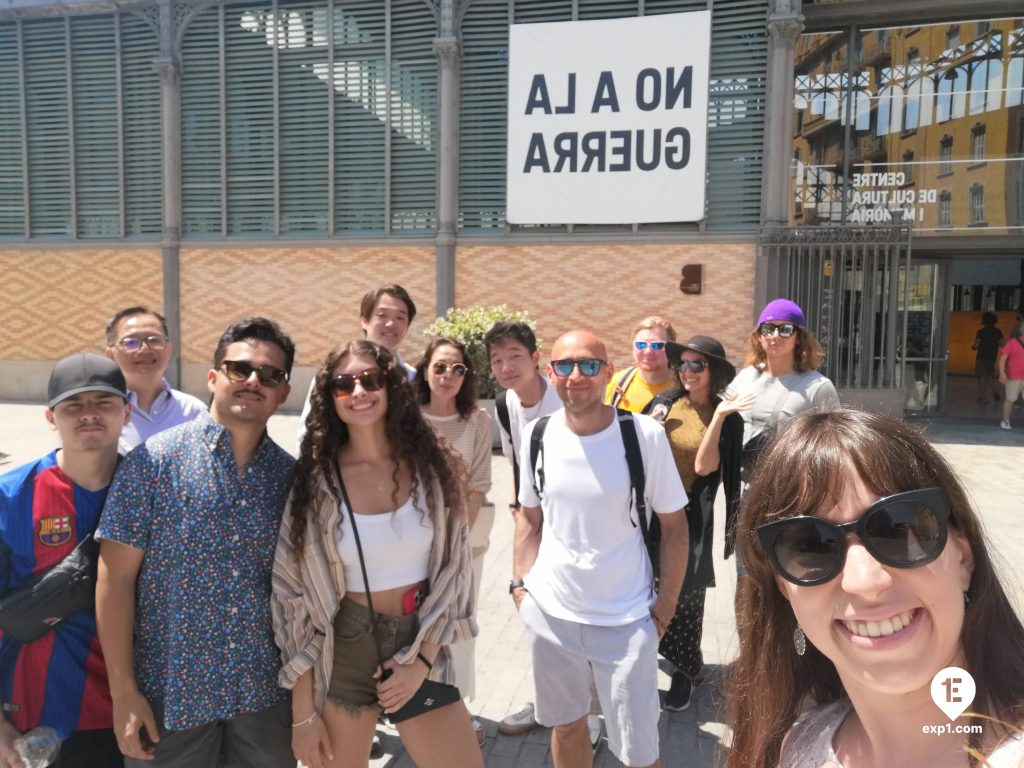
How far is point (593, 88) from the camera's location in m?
12.0

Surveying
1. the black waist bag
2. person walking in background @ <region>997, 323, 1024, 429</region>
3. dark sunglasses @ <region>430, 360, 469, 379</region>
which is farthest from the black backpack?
person walking in background @ <region>997, 323, 1024, 429</region>

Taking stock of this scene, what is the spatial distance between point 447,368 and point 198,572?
1.54m

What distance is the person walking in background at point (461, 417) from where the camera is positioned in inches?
132

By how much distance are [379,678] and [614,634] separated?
0.85 meters

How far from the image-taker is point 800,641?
1.36m

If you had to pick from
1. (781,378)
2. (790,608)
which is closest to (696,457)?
(781,378)

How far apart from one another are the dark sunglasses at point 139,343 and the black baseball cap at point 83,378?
734mm

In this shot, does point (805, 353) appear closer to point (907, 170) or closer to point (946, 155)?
point (907, 170)

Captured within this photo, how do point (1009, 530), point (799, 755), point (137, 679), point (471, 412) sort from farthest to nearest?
point (1009, 530), point (471, 412), point (137, 679), point (799, 755)

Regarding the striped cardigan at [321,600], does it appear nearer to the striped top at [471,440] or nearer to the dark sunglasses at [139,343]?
the striped top at [471,440]

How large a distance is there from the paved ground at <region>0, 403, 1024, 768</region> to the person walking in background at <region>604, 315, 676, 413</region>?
1.38 m

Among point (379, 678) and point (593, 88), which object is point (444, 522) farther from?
point (593, 88)

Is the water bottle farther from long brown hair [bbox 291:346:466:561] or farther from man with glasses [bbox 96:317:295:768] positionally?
long brown hair [bbox 291:346:466:561]

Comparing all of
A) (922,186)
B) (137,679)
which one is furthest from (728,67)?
(137,679)
